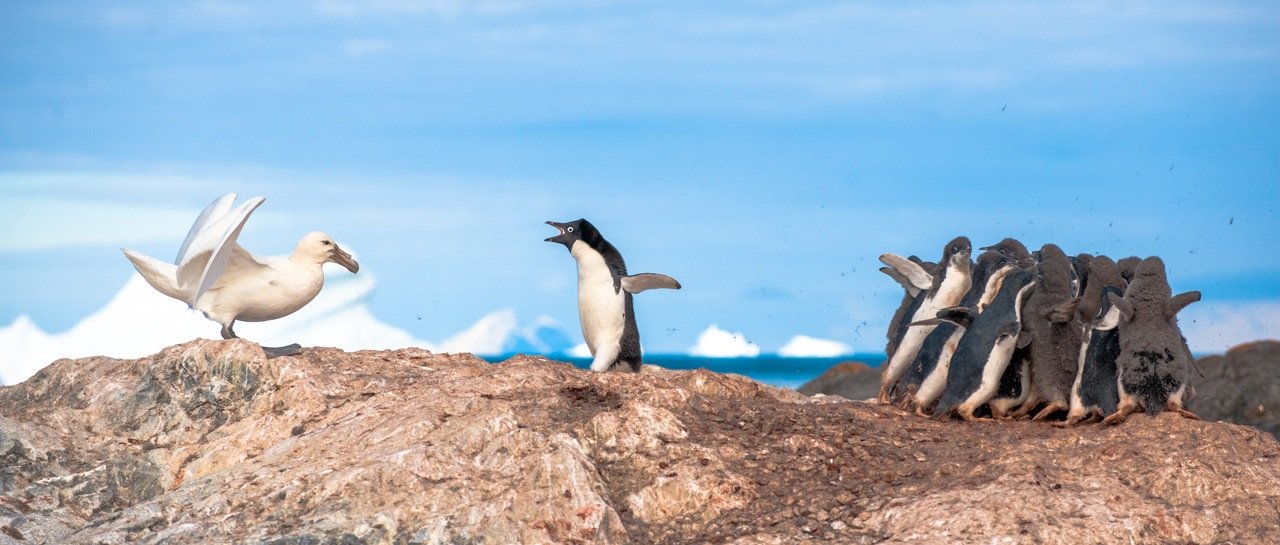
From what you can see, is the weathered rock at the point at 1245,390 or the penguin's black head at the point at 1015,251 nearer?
the penguin's black head at the point at 1015,251

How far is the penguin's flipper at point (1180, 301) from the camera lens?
31.2ft

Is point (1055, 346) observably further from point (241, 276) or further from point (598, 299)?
point (241, 276)

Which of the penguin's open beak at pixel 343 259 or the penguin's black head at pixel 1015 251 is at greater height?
the penguin's open beak at pixel 343 259

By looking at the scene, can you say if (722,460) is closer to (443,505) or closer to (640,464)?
(640,464)

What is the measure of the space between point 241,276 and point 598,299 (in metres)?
2.66

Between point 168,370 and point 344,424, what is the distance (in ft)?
6.10

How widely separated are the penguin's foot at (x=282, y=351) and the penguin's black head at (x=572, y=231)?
2.14 metres

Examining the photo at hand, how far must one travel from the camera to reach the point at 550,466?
7180 mm

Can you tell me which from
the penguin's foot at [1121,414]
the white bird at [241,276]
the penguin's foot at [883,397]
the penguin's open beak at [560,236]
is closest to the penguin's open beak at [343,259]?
the white bird at [241,276]

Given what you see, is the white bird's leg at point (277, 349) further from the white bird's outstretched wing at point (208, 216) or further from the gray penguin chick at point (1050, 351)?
the gray penguin chick at point (1050, 351)

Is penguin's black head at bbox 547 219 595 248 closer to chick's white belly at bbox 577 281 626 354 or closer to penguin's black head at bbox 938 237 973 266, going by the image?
chick's white belly at bbox 577 281 626 354

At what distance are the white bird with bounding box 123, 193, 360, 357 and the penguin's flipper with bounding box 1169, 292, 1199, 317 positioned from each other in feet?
19.9

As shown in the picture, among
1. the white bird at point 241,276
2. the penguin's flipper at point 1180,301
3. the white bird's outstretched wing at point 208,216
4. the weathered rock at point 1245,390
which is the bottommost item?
the weathered rock at point 1245,390

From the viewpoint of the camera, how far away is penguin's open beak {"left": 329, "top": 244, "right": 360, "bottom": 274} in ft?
32.2
